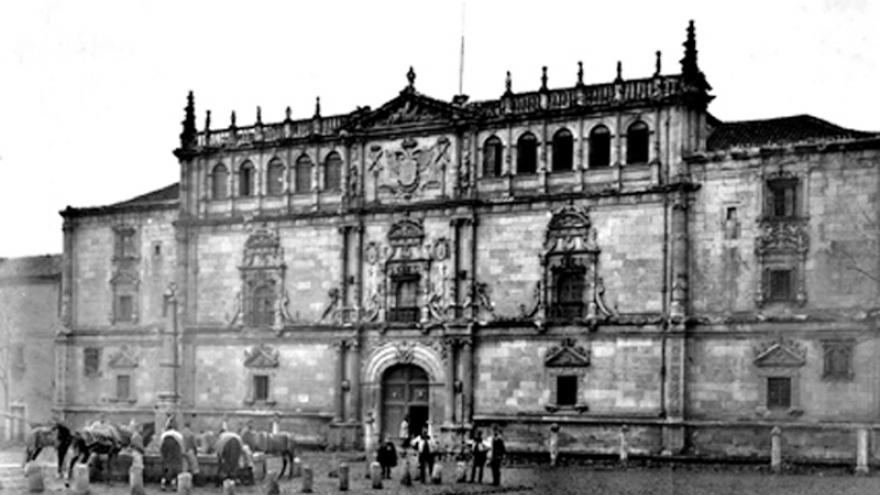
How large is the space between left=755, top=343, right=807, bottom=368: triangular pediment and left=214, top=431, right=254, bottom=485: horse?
60.4 ft

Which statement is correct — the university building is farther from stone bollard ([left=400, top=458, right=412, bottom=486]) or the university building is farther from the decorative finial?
stone bollard ([left=400, top=458, right=412, bottom=486])

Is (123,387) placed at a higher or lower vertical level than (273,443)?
higher

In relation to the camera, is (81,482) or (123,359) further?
(123,359)

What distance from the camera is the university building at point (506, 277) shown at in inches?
1703

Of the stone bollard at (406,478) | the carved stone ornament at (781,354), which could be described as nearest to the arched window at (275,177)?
the carved stone ornament at (781,354)

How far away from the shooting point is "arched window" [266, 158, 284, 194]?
53469 mm

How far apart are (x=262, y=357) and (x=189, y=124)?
1064cm

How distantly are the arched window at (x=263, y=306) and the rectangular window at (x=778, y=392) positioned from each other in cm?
1993

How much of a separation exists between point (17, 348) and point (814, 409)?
39245mm

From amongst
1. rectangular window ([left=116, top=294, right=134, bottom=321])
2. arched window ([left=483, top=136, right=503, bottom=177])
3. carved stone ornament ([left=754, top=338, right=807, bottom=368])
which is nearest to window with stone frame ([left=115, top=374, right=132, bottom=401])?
rectangular window ([left=116, top=294, right=134, bottom=321])

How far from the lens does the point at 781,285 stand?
143ft

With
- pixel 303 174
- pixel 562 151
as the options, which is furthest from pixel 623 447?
pixel 303 174

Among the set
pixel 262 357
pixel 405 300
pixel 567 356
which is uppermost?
pixel 405 300

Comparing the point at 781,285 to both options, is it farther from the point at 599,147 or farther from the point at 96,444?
the point at 96,444
